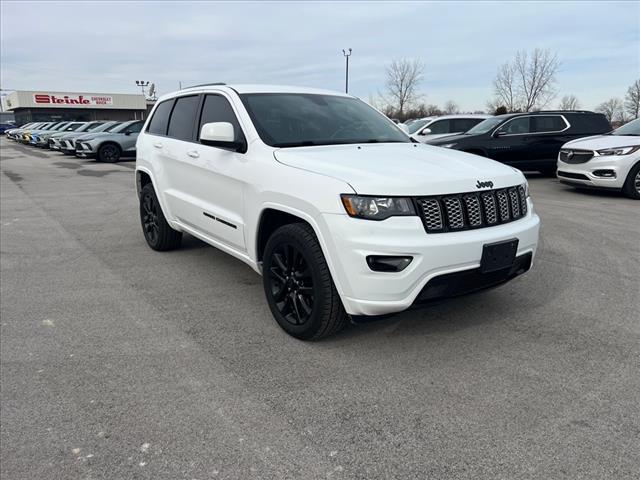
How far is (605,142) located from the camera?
9.31 meters

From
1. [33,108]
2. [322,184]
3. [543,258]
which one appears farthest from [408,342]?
[33,108]

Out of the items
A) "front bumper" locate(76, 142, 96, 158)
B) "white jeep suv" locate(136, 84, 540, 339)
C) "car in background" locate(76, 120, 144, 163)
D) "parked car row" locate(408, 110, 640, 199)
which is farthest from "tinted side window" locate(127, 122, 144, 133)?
"white jeep suv" locate(136, 84, 540, 339)

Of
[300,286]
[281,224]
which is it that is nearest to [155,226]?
[281,224]

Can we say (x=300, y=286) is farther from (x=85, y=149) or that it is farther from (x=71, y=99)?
(x=71, y=99)

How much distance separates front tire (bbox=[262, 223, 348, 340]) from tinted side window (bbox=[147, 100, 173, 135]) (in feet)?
8.62

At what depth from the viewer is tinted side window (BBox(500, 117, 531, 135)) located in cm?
1175

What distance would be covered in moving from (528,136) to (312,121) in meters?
9.21

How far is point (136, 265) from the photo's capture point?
5.38 metres

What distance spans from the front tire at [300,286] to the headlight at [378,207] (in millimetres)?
400

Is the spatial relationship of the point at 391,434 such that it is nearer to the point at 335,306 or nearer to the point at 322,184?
the point at 335,306

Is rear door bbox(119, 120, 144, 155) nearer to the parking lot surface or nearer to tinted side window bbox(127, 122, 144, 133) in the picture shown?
tinted side window bbox(127, 122, 144, 133)

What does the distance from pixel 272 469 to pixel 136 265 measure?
3658 millimetres

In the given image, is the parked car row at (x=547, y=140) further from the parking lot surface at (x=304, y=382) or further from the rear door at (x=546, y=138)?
the parking lot surface at (x=304, y=382)

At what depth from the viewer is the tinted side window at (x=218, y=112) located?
4051 millimetres
